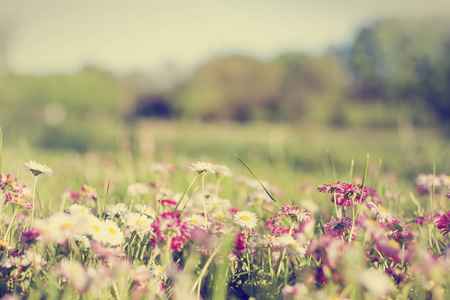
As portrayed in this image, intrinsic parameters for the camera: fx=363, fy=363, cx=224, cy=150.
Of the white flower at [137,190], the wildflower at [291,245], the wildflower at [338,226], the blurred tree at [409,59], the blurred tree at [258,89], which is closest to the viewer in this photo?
the wildflower at [291,245]

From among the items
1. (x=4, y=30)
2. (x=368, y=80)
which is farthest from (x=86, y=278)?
(x=368, y=80)

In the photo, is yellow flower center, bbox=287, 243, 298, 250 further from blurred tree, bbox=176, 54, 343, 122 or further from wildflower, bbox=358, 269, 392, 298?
blurred tree, bbox=176, 54, 343, 122

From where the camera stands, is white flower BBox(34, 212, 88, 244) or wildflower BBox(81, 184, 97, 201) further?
wildflower BBox(81, 184, 97, 201)

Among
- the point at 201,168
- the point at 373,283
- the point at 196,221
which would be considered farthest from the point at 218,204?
the point at 373,283

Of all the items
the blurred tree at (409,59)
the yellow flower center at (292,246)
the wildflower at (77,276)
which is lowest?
the yellow flower center at (292,246)

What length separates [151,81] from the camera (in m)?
42.1

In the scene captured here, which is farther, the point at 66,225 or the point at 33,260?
the point at 33,260

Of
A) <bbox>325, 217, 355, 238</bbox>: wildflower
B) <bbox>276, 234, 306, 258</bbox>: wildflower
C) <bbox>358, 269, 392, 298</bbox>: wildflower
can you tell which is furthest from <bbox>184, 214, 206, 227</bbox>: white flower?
<bbox>358, 269, 392, 298</bbox>: wildflower

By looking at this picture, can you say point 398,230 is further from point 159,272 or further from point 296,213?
point 159,272

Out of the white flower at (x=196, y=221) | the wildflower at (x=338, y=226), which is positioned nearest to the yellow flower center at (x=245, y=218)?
the white flower at (x=196, y=221)

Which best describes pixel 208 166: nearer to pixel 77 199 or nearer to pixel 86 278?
pixel 86 278

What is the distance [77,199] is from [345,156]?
6080 millimetres

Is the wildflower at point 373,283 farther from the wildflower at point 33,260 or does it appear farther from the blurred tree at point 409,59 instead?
the blurred tree at point 409,59

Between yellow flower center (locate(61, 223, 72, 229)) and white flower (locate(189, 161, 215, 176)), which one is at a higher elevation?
white flower (locate(189, 161, 215, 176))
